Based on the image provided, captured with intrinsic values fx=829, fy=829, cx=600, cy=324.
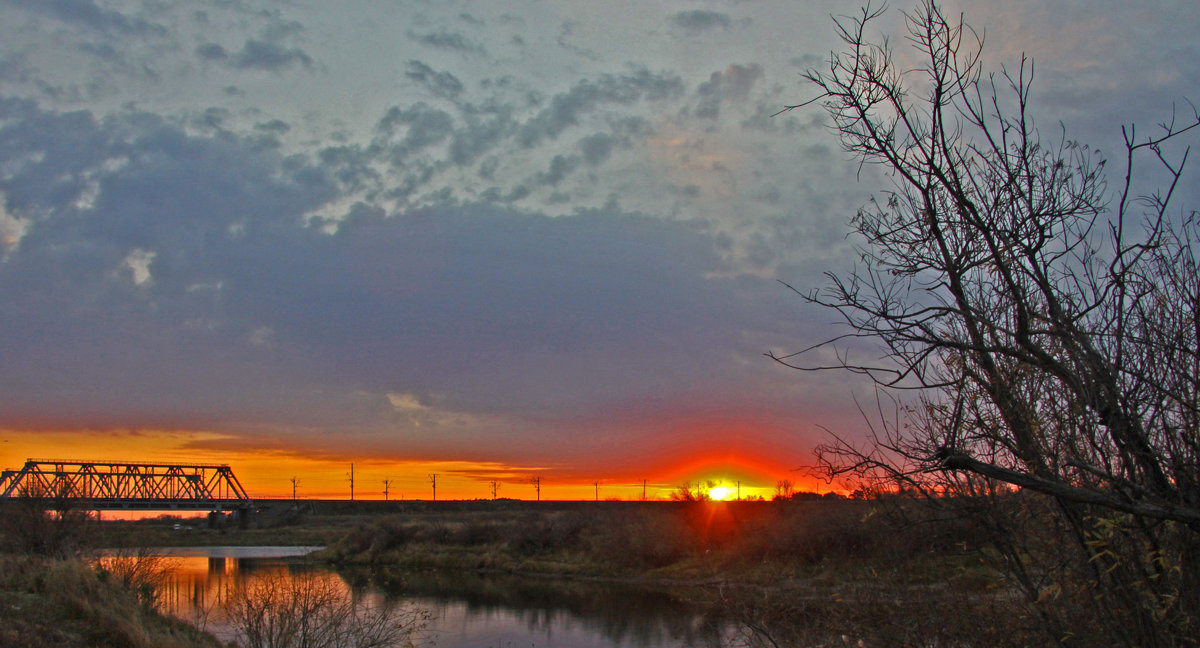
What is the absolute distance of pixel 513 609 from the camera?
38531 mm

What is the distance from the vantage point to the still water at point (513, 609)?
95.9 ft

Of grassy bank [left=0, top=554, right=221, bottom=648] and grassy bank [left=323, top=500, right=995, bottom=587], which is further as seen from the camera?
grassy bank [left=323, top=500, right=995, bottom=587]

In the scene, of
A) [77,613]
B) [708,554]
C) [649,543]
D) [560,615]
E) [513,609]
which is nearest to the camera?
[77,613]

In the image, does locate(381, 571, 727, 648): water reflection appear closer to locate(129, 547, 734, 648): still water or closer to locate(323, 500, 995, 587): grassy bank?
locate(129, 547, 734, 648): still water

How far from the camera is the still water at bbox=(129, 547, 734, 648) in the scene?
95.9 ft

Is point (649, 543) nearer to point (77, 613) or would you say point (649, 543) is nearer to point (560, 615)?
point (560, 615)

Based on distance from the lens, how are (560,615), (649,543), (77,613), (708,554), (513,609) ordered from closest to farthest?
(77,613) < (560,615) < (513,609) < (708,554) < (649,543)

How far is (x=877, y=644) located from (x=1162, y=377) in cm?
513

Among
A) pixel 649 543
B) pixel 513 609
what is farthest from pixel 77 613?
pixel 649 543

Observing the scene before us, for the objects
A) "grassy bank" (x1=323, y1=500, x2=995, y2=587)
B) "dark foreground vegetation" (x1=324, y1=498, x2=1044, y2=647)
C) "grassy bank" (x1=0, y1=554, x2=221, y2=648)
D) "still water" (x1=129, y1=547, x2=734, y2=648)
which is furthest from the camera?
"grassy bank" (x1=323, y1=500, x2=995, y2=587)

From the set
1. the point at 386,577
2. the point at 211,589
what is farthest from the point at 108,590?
the point at 386,577

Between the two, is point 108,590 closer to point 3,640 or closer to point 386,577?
point 3,640

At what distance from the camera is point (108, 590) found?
2266cm

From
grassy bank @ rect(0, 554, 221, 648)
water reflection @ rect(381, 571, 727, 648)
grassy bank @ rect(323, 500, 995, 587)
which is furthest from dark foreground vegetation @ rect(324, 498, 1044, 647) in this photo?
grassy bank @ rect(0, 554, 221, 648)
